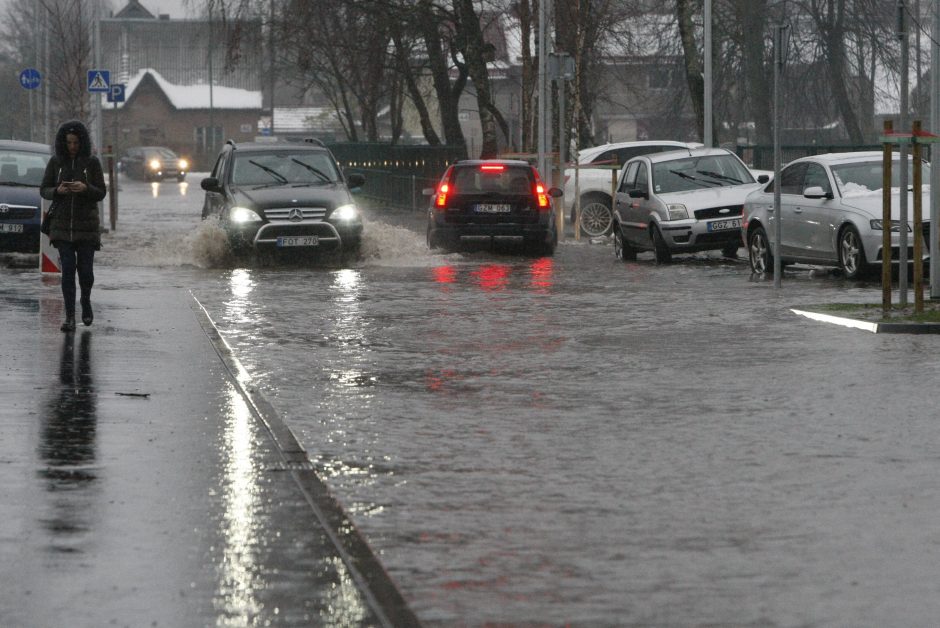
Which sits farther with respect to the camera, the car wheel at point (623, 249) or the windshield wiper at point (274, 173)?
the car wheel at point (623, 249)

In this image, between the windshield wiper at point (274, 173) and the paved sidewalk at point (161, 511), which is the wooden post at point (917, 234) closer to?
the paved sidewalk at point (161, 511)

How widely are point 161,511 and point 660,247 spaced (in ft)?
61.7

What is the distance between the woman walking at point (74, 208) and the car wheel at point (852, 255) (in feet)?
29.1

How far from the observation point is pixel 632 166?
28.0m

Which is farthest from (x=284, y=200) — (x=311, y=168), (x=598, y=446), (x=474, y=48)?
(x=474, y=48)

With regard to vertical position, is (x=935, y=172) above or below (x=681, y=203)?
above

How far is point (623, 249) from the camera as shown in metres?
27.2

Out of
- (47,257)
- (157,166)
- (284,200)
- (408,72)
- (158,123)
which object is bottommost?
(47,257)

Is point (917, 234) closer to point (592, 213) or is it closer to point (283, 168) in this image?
point (283, 168)

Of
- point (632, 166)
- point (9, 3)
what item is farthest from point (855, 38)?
point (9, 3)

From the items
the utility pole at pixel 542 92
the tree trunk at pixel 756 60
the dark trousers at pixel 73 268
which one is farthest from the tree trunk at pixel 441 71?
the dark trousers at pixel 73 268

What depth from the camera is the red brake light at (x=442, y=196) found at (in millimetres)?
27177

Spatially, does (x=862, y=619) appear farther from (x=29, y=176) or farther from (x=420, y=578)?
(x=29, y=176)

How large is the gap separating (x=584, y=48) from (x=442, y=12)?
4.15 m
